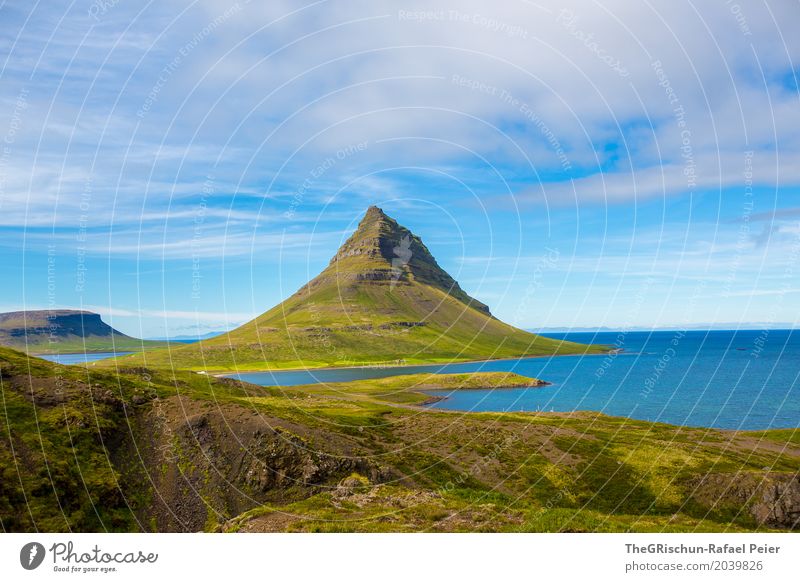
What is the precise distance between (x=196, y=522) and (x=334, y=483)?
51.1 feet

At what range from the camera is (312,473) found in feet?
189

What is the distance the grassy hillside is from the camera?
4400 centimetres

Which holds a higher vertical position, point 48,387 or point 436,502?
point 48,387

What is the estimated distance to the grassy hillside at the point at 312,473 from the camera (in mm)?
44000

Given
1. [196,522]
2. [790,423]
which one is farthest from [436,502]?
[790,423]

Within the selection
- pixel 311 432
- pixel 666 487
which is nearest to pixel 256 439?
pixel 311 432

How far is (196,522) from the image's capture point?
166 ft

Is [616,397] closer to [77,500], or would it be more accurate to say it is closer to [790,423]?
[790,423]

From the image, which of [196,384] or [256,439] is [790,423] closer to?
[256,439]

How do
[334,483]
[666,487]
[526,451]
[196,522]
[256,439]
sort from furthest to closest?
[526,451] < [666,487] < [256,439] < [334,483] < [196,522]
